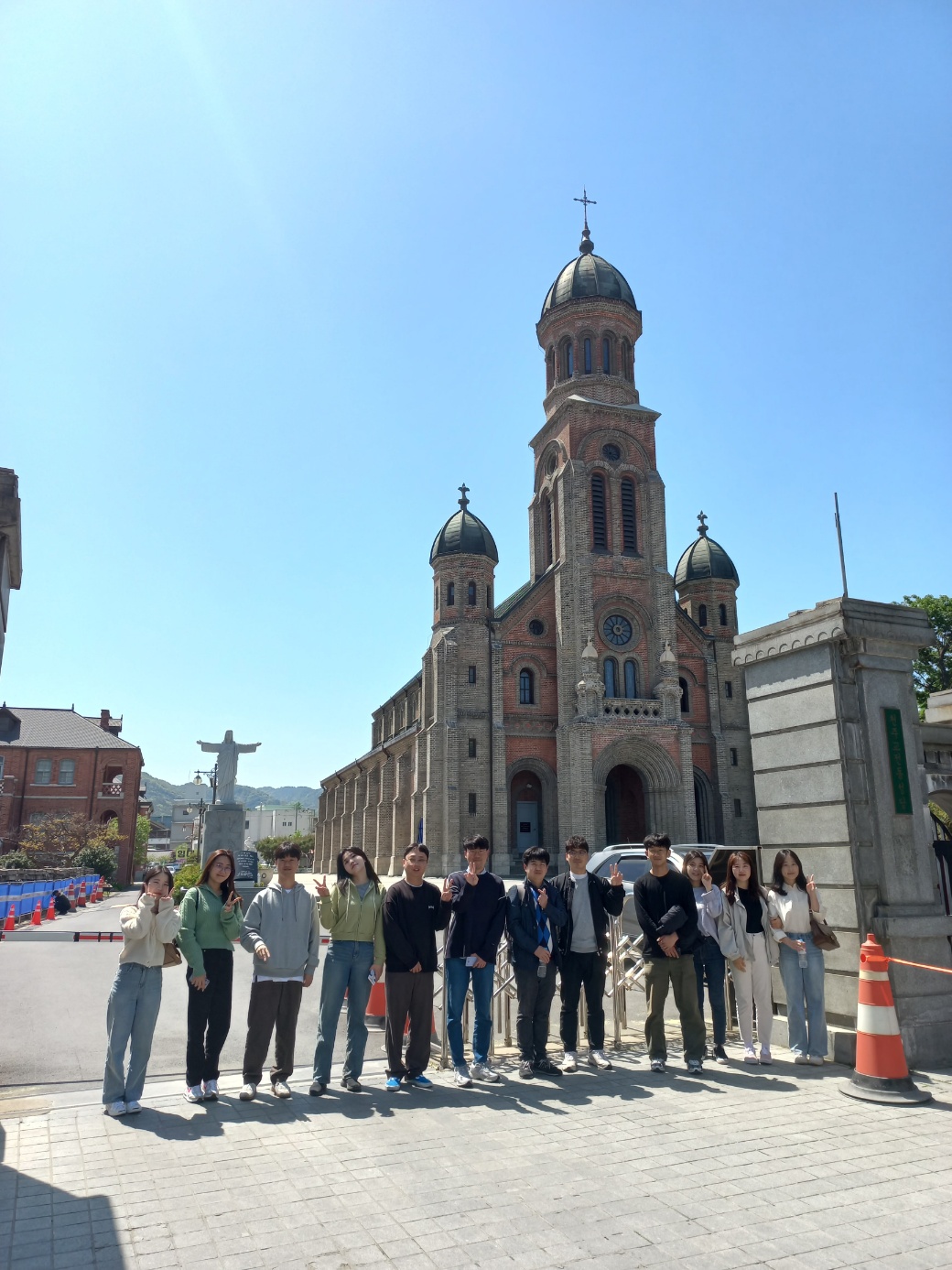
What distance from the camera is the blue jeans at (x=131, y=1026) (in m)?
5.75

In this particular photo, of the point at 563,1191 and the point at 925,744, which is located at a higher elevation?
the point at 925,744

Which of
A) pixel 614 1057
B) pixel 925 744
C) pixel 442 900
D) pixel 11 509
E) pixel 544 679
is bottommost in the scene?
pixel 614 1057

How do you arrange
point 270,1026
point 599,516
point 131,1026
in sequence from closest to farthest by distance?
point 131,1026
point 270,1026
point 599,516

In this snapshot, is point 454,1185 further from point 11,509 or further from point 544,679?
point 544,679

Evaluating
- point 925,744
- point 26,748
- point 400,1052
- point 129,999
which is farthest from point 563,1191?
point 26,748

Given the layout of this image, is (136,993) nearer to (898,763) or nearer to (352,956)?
(352,956)

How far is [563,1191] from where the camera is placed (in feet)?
14.4

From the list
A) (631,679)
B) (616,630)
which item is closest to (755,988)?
(631,679)

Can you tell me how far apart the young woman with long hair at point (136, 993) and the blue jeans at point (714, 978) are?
435 cm

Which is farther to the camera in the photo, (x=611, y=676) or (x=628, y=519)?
(x=628, y=519)

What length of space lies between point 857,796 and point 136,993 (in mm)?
6186

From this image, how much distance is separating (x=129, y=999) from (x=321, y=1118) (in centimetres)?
160

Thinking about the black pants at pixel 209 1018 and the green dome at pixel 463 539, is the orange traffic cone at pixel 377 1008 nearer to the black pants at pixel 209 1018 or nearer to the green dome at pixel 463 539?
the black pants at pixel 209 1018

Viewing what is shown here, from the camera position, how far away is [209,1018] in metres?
6.22
